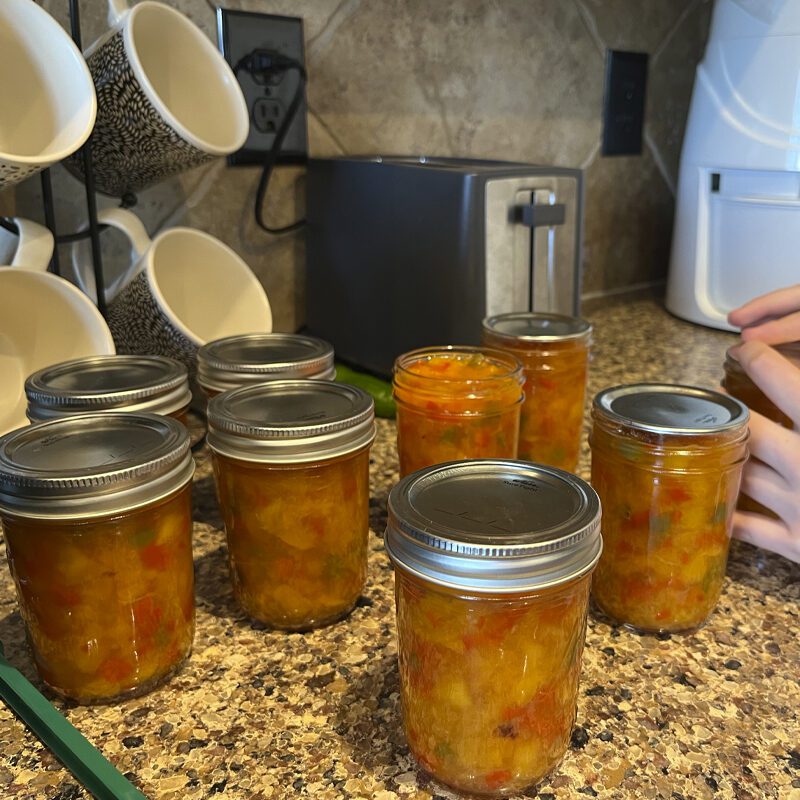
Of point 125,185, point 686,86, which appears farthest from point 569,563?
point 686,86

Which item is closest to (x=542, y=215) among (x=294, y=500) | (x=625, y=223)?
(x=294, y=500)

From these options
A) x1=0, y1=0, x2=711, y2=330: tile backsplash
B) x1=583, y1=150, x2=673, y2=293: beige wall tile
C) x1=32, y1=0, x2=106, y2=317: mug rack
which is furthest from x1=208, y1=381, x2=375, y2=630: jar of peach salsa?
x1=583, y1=150, x2=673, y2=293: beige wall tile

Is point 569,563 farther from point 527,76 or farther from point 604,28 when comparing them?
point 604,28

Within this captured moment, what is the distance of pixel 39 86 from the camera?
691mm

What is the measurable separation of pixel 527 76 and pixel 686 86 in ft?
1.49

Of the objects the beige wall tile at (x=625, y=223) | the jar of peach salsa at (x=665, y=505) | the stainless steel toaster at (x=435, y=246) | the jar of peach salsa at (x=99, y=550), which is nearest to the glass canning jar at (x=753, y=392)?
the jar of peach salsa at (x=665, y=505)

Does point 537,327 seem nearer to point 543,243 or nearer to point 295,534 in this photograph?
point 543,243

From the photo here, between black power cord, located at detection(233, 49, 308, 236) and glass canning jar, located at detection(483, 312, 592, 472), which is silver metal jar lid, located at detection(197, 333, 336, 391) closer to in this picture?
glass canning jar, located at detection(483, 312, 592, 472)

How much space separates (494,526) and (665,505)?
18 cm

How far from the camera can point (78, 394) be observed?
0.56 meters

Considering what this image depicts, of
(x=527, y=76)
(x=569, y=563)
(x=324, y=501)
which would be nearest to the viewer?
(x=569, y=563)

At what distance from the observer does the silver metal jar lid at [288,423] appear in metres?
0.49

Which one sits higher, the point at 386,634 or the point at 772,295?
the point at 772,295

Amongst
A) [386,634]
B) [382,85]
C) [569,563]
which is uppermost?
[382,85]
